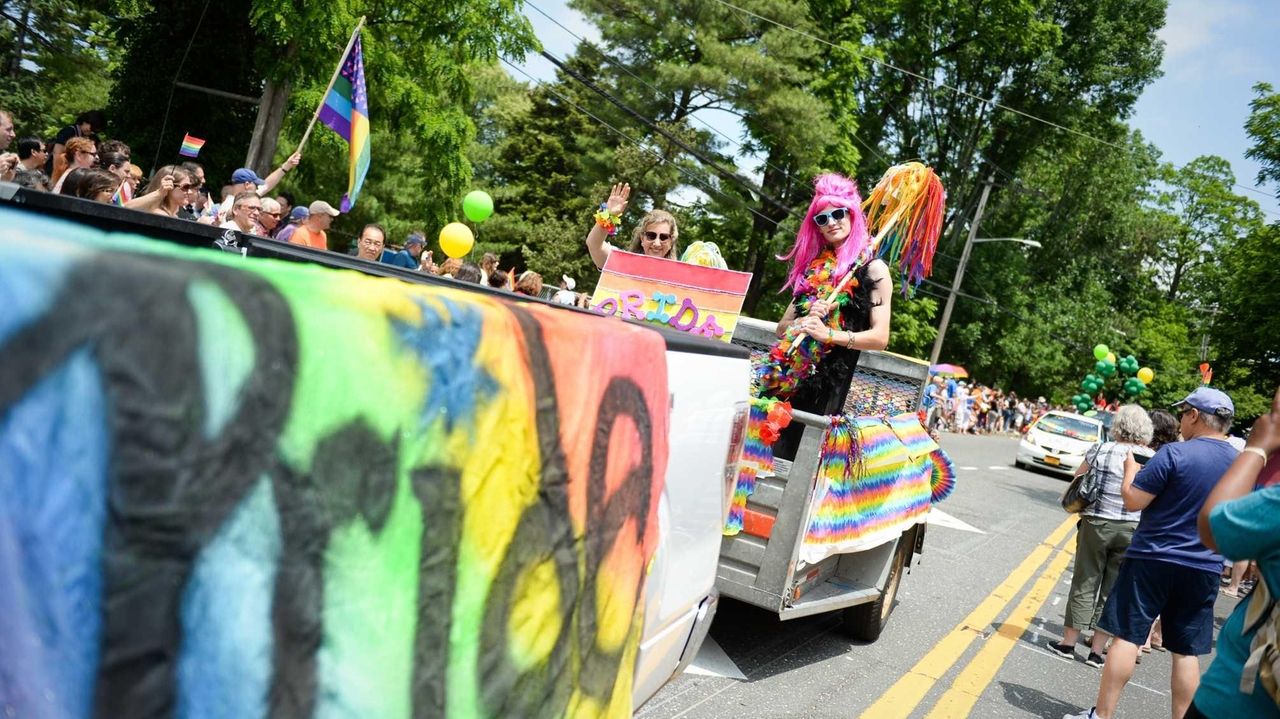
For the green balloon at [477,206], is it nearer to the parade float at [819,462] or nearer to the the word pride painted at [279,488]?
the parade float at [819,462]

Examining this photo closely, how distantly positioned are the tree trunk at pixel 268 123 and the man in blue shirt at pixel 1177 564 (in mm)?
14924

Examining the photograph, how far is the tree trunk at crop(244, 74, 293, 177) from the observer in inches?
650

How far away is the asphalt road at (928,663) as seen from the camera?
15.7 ft

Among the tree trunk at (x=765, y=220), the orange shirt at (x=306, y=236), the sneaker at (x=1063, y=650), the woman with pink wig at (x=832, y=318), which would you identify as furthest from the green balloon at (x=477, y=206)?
the tree trunk at (x=765, y=220)

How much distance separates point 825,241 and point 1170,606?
2.61m

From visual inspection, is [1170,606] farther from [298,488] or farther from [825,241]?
[298,488]

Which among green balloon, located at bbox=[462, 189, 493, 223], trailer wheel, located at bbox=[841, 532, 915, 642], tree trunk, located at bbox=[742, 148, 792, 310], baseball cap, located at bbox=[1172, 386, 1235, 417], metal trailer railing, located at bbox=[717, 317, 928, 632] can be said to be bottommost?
trailer wheel, located at bbox=[841, 532, 915, 642]

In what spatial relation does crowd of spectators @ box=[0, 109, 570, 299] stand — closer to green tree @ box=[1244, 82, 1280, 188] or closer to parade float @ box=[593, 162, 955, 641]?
parade float @ box=[593, 162, 955, 641]

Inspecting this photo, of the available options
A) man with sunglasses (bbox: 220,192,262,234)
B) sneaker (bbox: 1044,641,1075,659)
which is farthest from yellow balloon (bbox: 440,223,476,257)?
sneaker (bbox: 1044,641,1075,659)

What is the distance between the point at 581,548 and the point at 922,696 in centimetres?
373

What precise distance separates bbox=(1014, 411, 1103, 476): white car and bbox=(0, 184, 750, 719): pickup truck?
21.7 m

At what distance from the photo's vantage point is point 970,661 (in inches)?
246

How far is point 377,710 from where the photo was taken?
63.3 inches

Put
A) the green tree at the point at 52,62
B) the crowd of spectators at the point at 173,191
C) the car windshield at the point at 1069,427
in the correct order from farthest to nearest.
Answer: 1. the green tree at the point at 52,62
2. the car windshield at the point at 1069,427
3. the crowd of spectators at the point at 173,191
